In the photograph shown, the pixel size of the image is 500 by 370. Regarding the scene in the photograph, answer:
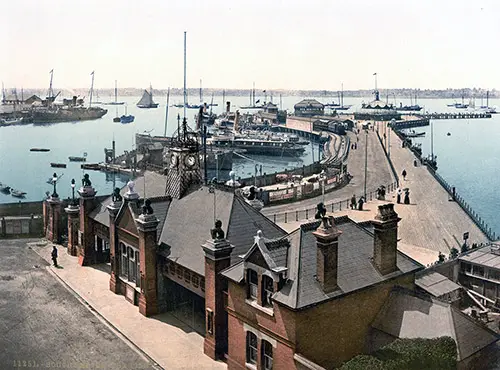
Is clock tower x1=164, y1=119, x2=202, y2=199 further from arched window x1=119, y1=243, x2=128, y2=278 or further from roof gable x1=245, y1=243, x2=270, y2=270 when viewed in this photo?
roof gable x1=245, y1=243, x2=270, y2=270

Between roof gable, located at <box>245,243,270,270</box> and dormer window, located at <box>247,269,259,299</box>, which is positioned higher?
roof gable, located at <box>245,243,270,270</box>

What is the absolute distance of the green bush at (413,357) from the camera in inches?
721

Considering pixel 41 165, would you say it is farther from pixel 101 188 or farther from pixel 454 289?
pixel 454 289

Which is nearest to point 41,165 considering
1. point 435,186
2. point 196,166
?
point 435,186

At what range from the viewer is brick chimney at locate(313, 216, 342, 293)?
2092 centimetres

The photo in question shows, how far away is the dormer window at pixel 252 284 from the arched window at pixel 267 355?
6.17 feet

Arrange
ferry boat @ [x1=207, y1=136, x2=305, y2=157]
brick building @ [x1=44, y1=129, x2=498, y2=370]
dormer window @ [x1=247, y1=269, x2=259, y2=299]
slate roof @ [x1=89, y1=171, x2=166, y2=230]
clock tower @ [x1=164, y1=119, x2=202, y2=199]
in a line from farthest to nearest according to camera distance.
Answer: ferry boat @ [x1=207, y1=136, x2=305, y2=157] < slate roof @ [x1=89, y1=171, x2=166, y2=230] < clock tower @ [x1=164, y1=119, x2=202, y2=199] < dormer window @ [x1=247, y1=269, x2=259, y2=299] < brick building @ [x1=44, y1=129, x2=498, y2=370]

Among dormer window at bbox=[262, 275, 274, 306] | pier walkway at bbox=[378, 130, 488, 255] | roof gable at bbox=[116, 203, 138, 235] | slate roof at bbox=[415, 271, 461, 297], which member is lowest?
pier walkway at bbox=[378, 130, 488, 255]

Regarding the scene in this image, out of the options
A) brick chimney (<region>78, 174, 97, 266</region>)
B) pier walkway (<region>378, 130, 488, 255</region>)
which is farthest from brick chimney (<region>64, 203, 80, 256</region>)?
pier walkway (<region>378, 130, 488, 255</region>)

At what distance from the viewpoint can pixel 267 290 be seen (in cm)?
2216

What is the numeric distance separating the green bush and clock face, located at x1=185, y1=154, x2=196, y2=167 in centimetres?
1884

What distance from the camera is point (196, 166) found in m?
35.7

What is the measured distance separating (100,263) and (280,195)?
30.3 meters

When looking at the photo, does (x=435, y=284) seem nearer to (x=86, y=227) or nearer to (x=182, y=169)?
(x=182, y=169)
